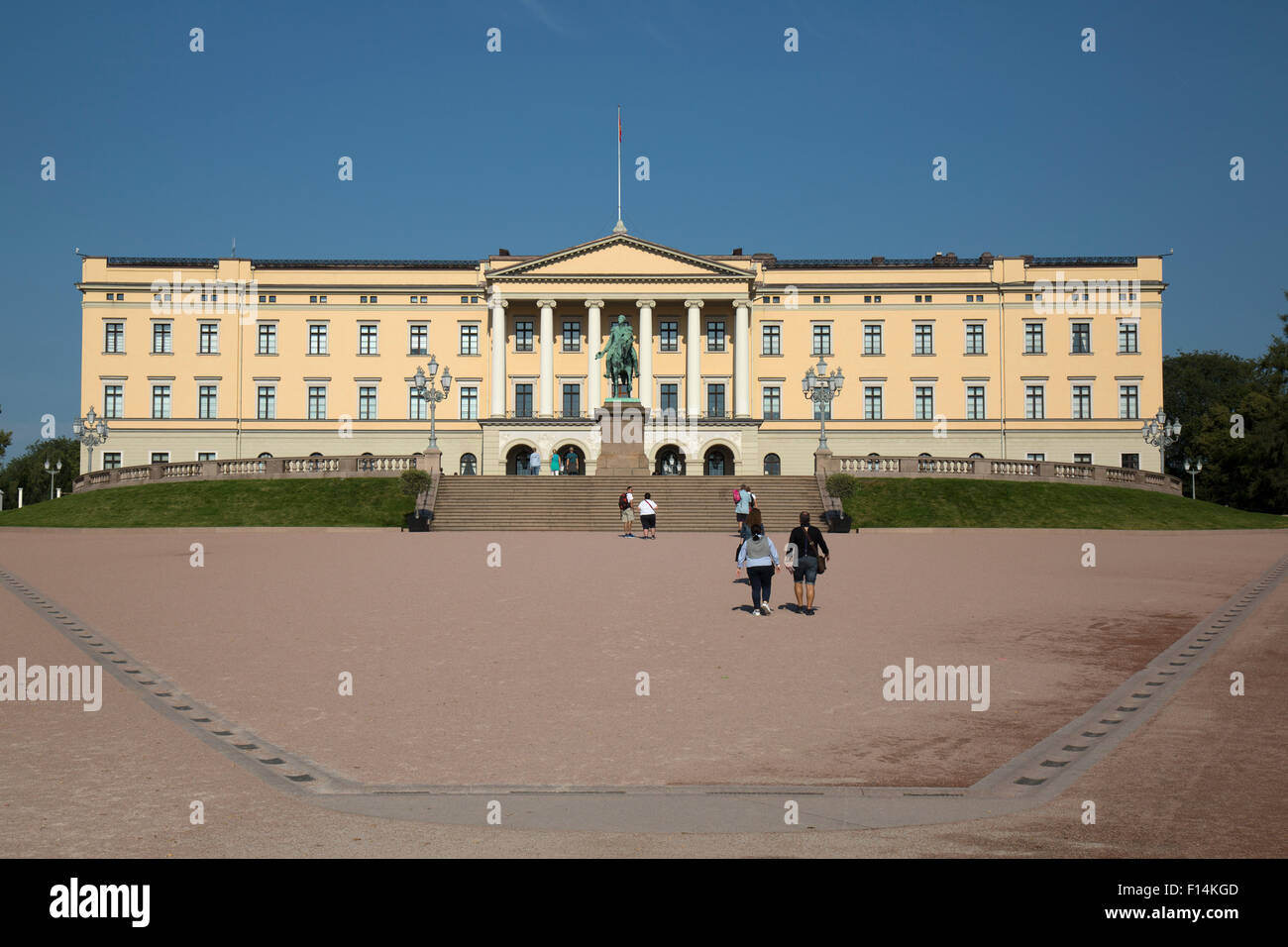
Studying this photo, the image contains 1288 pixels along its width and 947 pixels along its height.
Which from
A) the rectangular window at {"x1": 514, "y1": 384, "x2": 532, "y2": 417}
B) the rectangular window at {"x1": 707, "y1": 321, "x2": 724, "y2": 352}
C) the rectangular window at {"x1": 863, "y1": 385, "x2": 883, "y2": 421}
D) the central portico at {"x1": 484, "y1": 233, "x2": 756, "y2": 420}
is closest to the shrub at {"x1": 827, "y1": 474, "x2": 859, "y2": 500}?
the central portico at {"x1": 484, "y1": 233, "x2": 756, "y2": 420}

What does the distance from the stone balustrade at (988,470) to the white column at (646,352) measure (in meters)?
24.8

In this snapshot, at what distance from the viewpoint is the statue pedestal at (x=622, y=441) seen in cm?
5706

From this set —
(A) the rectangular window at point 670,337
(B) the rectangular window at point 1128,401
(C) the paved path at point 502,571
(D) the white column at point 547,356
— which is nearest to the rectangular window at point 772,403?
(A) the rectangular window at point 670,337

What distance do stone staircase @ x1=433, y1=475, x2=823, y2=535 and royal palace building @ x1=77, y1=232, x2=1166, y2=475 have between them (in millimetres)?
26626

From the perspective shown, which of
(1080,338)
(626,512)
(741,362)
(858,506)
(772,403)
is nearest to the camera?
(626,512)

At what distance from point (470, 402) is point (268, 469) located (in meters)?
25.2

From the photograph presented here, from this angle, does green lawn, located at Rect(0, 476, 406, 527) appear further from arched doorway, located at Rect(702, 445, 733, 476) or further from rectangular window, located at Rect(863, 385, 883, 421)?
rectangular window, located at Rect(863, 385, 883, 421)

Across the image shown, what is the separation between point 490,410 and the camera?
3137 inches

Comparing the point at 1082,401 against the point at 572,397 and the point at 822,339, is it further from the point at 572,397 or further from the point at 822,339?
the point at 572,397

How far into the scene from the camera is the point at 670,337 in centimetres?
8112

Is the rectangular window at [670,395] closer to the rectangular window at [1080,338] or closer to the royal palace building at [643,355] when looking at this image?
the royal palace building at [643,355]

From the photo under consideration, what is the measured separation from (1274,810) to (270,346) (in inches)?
3235

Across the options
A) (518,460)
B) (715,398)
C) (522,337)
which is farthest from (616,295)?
(518,460)
